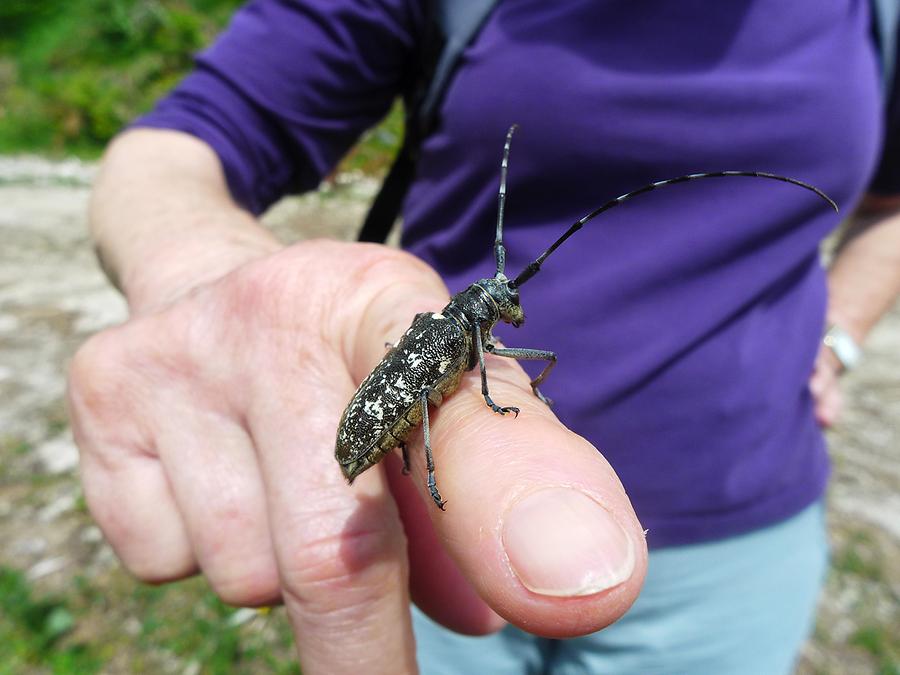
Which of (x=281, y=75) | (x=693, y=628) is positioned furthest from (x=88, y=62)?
(x=693, y=628)

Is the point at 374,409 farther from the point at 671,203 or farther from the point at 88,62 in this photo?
the point at 88,62

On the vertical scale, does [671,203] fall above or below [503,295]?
above

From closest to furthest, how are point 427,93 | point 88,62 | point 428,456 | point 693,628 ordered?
1. point 428,456
2. point 693,628
3. point 427,93
4. point 88,62

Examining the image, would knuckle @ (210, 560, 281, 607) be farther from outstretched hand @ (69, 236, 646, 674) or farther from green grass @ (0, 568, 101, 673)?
green grass @ (0, 568, 101, 673)

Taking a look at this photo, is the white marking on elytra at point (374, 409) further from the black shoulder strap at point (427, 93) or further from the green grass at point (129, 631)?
the green grass at point (129, 631)

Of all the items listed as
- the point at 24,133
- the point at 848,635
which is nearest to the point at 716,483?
the point at 848,635

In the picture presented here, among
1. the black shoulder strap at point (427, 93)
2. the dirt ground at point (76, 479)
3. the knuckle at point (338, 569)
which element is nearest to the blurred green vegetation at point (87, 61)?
the dirt ground at point (76, 479)
